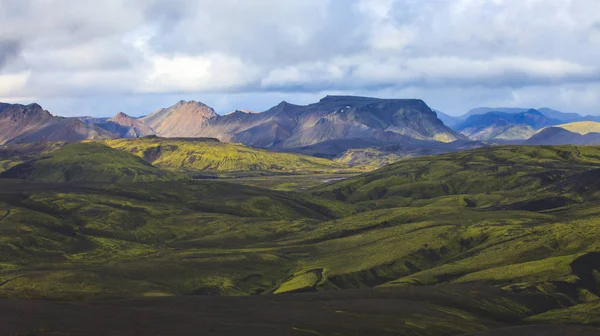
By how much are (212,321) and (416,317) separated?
186 feet

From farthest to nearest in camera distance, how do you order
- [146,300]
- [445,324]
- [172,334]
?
[146,300] < [445,324] < [172,334]


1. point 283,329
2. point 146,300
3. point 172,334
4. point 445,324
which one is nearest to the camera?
point 172,334

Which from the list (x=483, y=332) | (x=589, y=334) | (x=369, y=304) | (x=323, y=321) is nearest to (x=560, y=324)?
(x=589, y=334)

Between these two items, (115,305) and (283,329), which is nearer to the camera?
(283,329)

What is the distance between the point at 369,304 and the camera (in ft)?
638

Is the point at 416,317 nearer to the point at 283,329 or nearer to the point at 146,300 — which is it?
the point at 283,329

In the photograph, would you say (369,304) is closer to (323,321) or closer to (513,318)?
(323,321)

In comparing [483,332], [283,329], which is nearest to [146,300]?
[283,329]

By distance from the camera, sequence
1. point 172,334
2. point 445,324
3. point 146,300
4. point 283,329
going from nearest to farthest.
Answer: point 172,334 → point 283,329 → point 445,324 → point 146,300

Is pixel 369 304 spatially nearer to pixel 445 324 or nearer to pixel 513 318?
pixel 445 324

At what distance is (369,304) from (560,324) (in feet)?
175

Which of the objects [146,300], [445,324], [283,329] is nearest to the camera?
[283,329]

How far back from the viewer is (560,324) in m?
179

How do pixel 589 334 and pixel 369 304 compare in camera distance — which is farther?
pixel 369 304
